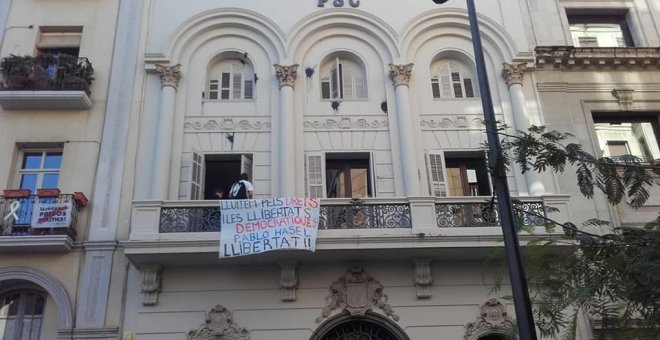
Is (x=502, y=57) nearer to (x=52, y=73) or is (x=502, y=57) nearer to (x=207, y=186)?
(x=207, y=186)

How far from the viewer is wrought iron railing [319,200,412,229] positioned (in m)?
13.1

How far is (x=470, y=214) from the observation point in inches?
527

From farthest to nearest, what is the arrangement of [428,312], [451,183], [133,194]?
1. [451,183]
2. [133,194]
3. [428,312]

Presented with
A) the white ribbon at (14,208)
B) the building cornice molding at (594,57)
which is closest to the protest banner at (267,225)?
the white ribbon at (14,208)

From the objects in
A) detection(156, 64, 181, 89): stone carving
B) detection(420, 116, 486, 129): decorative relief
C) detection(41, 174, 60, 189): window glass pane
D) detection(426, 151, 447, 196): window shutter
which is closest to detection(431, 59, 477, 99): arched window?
detection(420, 116, 486, 129): decorative relief

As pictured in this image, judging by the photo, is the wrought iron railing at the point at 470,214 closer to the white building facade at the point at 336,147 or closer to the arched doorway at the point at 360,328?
the white building facade at the point at 336,147

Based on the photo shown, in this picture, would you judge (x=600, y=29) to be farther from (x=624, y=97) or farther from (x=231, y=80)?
(x=231, y=80)

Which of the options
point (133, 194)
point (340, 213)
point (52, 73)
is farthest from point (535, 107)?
point (52, 73)

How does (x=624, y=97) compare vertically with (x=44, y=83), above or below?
below

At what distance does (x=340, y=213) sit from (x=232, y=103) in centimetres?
451

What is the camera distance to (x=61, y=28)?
1598 centimetres

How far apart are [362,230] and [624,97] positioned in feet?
28.2

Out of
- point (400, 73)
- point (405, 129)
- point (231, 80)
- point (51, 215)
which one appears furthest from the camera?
point (231, 80)

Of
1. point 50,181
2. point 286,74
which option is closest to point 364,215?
point 286,74
